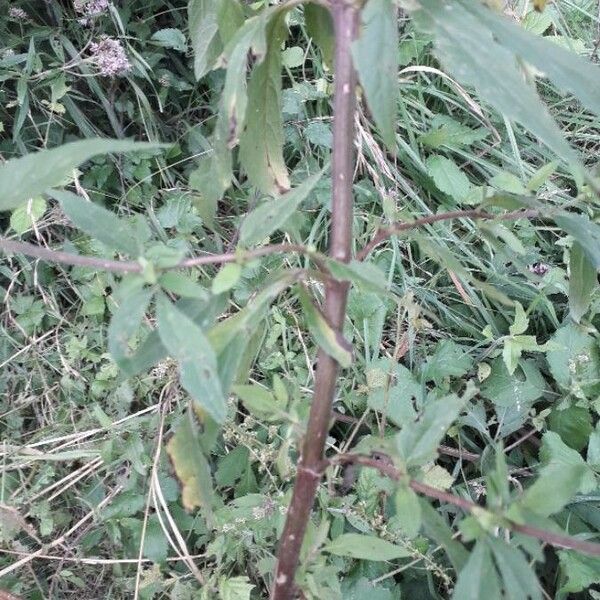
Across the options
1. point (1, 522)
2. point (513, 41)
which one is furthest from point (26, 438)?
point (513, 41)

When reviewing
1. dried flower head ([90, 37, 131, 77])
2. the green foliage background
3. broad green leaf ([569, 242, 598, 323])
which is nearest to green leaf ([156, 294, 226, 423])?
the green foliage background

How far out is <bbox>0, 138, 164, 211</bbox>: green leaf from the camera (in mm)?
547

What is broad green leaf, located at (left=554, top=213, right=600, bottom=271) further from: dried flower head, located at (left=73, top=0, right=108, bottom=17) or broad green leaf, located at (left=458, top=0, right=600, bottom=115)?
dried flower head, located at (left=73, top=0, right=108, bottom=17)

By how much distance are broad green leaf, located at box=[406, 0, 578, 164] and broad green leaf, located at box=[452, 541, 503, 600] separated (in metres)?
0.33

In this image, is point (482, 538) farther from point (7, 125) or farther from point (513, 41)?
point (7, 125)

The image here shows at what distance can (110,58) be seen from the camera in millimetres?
1448

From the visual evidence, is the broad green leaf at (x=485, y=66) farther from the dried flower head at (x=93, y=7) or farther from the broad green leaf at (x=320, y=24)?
the dried flower head at (x=93, y=7)

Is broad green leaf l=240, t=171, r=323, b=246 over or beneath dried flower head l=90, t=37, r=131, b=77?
over

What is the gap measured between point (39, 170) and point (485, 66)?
376mm

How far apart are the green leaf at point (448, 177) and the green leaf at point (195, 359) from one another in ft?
3.51

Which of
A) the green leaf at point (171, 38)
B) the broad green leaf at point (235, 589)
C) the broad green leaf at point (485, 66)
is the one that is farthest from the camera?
the green leaf at point (171, 38)

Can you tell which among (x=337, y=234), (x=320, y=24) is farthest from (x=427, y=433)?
→ (x=320, y=24)

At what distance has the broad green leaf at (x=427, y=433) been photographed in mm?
621

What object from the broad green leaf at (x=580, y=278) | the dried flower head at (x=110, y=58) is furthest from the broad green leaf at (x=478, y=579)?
the dried flower head at (x=110, y=58)
